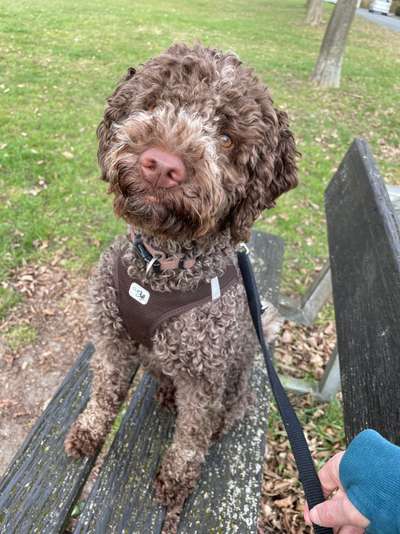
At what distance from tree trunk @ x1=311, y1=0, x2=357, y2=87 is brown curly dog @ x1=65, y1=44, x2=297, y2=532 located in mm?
9378

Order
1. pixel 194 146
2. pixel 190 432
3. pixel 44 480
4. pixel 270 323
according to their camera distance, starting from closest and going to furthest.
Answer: pixel 194 146, pixel 44 480, pixel 190 432, pixel 270 323

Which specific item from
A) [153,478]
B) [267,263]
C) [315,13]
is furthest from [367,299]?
[315,13]

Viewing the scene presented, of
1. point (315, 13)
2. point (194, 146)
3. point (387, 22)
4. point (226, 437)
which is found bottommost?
point (226, 437)

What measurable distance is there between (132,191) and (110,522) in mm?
1464

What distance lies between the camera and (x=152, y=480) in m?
2.22

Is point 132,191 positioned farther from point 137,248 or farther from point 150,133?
point 137,248

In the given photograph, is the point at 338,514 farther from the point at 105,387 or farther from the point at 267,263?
the point at 267,263

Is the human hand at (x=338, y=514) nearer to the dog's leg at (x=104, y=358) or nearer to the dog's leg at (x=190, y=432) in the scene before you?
Answer: the dog's leg at (x=190, y=432)

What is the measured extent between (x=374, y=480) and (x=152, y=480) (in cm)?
139

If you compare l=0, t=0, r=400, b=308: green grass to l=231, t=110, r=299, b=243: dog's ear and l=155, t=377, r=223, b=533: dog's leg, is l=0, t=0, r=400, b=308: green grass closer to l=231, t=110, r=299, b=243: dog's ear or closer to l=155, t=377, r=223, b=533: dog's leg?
l=155, t=377, r=223, b=533: dog's leg

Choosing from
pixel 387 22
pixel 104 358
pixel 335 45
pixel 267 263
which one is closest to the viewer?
pixel 104 358

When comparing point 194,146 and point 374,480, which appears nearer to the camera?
point 374,480

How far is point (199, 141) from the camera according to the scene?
1838 millimetres

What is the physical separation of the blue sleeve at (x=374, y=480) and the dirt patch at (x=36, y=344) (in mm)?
2750
